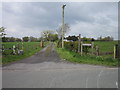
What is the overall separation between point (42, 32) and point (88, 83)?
290 feet

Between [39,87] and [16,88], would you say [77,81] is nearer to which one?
[39,87]

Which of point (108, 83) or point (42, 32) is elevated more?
point (42, 32)

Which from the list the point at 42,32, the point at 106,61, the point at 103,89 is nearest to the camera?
the point at 103,89

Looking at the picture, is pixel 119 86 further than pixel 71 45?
No

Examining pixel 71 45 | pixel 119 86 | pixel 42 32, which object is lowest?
pixel 119 86

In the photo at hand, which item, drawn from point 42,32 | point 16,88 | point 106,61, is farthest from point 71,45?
point 42,32

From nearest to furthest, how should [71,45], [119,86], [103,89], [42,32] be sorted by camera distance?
[103,89], [119,86], [71,45], [42,32]

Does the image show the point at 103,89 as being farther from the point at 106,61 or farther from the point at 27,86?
the point at 106,61

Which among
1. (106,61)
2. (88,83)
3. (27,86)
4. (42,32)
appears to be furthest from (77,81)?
(42,32)

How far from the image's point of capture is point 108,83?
21.2ft

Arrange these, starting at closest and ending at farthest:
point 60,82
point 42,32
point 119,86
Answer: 1. point 119,86
2. point 60,82
3. point 42,32

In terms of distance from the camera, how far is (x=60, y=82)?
6551 mm

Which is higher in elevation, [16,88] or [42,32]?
[42,32]

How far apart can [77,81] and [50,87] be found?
1.50 meters
